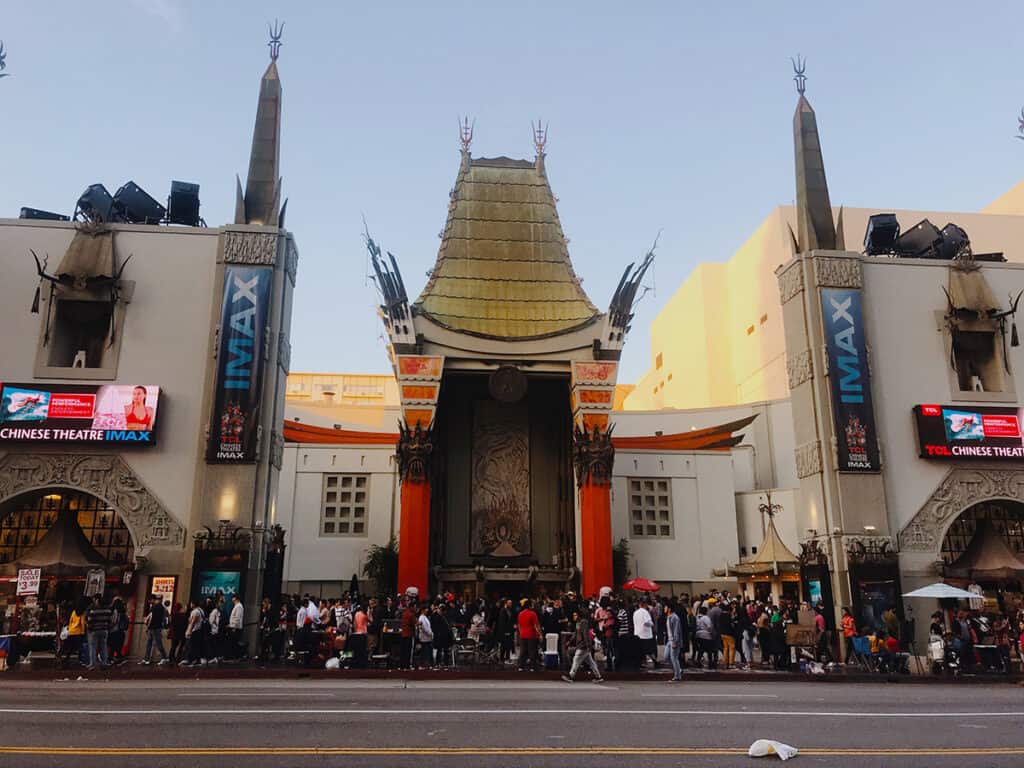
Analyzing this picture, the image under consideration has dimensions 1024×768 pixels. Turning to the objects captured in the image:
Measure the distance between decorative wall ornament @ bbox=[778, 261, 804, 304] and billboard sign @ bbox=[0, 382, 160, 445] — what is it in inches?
758

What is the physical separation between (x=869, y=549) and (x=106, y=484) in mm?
20744

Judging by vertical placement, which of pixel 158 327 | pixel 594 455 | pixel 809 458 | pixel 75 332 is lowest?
pixel 809 458

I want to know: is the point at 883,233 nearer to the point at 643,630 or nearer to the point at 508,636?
the point at 643,630

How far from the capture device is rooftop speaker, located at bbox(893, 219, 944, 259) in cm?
2830

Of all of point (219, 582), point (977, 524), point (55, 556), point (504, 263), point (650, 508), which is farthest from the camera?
point (504, 263)

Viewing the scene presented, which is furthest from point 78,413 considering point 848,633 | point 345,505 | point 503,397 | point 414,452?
point 848,633

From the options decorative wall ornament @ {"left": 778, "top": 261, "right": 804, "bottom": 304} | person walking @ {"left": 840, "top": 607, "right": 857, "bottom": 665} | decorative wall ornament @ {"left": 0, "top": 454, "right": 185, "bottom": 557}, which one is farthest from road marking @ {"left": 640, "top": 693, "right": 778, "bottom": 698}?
decorative wall ornament @ {"left": 778, "top": 261, "right": 804, "bottom": 304}

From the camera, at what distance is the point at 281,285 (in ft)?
80.8

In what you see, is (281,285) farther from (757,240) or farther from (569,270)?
(757,240)

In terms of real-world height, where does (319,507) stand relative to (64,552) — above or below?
above

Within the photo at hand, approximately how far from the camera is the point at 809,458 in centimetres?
2544

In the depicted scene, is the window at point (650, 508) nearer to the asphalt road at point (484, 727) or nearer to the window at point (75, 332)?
the asphalt road at point (484, 727)

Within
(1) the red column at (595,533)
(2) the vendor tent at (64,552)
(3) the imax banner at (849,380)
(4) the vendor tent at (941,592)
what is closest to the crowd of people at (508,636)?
(4) the vendor tent at (941,592)

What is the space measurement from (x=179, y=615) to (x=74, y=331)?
9.54m
